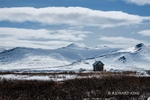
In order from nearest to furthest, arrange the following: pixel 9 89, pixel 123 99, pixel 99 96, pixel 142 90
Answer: pixel 123 99 < pixel 99 96 < pixel 142 90 < pixel 9 89

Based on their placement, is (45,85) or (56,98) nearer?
(56,98)

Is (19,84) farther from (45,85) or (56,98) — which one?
(56,98)

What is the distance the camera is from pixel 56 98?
18344 mm

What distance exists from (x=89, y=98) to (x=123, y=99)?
6.55 feet

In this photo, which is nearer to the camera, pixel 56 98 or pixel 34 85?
pixel 56 98

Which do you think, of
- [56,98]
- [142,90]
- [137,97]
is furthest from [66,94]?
[142,90]

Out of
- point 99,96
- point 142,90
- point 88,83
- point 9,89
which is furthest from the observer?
point 88,83

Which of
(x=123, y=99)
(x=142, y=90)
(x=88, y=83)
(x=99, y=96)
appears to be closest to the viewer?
(x=123, y=99)

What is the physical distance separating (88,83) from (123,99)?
9.43 m

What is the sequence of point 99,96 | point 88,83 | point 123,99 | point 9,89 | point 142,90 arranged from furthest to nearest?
point 88,83 < point 9,89 < point 142,90 < point 99,96 < point 123,99

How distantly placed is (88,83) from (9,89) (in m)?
6.80

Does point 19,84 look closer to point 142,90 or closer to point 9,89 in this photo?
point 9,89

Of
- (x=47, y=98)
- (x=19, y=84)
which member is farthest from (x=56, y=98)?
(x=19, y=84)

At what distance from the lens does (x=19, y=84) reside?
1028 inches
